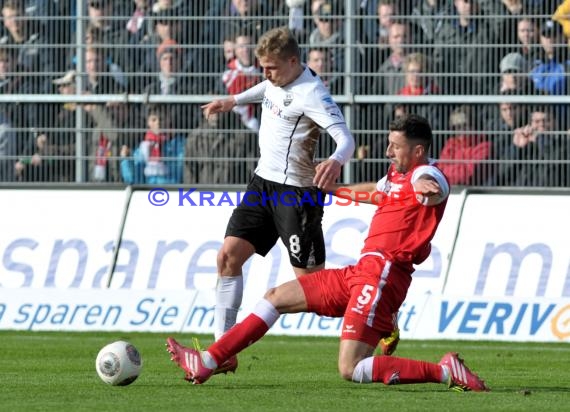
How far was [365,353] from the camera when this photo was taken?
920 cm

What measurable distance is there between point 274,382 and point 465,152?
24.2ft

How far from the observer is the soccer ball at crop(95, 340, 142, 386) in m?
9.43

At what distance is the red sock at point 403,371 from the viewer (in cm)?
898

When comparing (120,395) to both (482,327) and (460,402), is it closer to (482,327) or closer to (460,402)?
(460,402)

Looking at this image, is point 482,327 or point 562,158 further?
point 562,158

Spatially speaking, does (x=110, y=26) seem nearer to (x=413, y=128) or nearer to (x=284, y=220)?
(x=284, y=220)

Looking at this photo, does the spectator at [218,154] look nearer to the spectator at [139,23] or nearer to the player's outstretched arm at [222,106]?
the spectator at [139,23]

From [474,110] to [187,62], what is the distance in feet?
12.0

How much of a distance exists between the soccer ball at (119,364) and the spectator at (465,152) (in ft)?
26.4

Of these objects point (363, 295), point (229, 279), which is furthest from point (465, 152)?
point (363, 295)

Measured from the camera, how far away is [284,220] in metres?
10.8

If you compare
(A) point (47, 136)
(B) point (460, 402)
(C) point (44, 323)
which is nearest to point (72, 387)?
(B) point (460, 402)

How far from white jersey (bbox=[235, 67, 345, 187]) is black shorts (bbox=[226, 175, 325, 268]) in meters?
0.11

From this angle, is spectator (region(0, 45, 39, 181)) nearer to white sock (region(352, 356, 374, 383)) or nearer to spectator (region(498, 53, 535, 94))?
spectator (region(498, 53, 535, 94))
